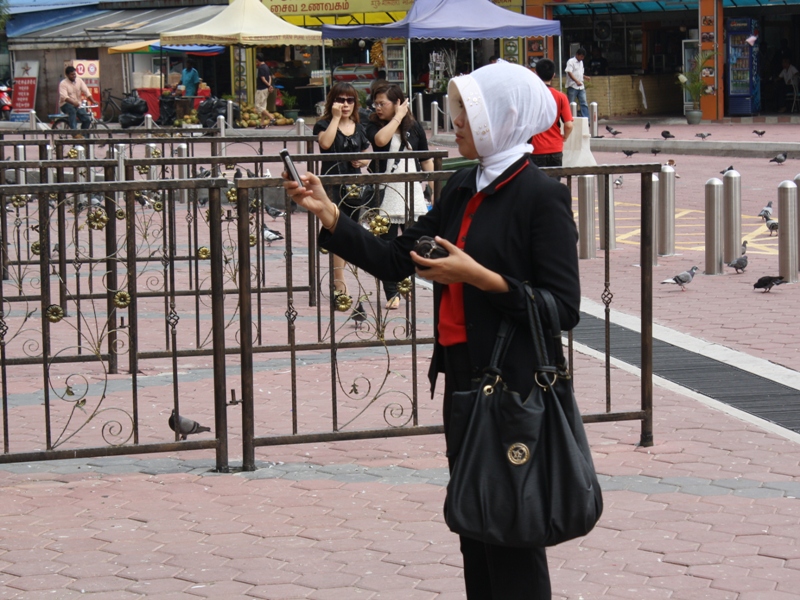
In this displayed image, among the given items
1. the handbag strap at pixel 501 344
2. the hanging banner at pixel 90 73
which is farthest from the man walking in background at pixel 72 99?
the handbag strap at pixel 501 344

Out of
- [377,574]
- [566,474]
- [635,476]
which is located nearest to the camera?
[566,474]

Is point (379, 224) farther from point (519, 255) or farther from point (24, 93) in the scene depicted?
point (24, 93)

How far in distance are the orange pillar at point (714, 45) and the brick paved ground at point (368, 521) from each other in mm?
25564

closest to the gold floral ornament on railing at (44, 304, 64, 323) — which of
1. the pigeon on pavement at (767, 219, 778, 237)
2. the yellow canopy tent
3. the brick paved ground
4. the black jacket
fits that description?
the brick paved ground

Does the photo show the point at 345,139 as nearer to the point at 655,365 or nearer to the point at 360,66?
the point at 655,365

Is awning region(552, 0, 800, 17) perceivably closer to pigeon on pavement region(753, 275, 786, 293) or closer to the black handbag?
pigeon on pavement region(753, 275, 786, 293)

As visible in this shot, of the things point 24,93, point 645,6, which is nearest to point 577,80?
point 645,6

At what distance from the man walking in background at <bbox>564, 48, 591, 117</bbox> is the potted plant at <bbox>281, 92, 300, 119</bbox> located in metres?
9.03

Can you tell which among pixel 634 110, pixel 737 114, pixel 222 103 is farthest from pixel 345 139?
pixel 634 110

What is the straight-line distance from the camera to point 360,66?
→ 111ft

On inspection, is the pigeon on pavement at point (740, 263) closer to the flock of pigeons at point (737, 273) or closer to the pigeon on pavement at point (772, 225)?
the flock of pigeons at point (737, 273)

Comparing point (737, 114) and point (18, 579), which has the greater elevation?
point (737, 114)

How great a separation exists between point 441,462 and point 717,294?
16.9 ft

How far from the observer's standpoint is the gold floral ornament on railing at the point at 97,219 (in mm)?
7354
